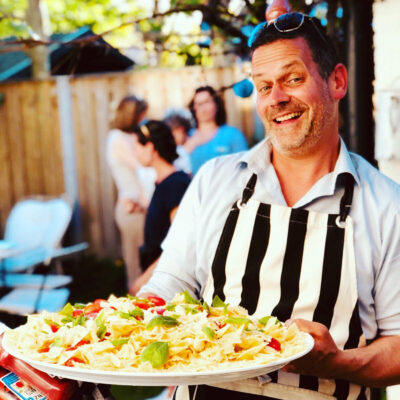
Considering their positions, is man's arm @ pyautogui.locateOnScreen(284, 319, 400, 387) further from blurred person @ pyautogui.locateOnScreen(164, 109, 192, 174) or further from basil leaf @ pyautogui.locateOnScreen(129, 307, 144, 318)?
blurred person @ pyautogui.locateOnScreen(164, 109, 192, 174)

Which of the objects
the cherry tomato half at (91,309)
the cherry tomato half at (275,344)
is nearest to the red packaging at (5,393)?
the cherry tomato half at (91,309)

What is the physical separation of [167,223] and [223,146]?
1672 millimetres

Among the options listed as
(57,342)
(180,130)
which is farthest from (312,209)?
(180,130)

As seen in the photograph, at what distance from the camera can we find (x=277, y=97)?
1828mm

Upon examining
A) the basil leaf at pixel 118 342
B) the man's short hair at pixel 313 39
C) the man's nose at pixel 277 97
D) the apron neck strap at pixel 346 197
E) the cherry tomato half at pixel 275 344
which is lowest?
the cherry tomato half at pixel 275 344

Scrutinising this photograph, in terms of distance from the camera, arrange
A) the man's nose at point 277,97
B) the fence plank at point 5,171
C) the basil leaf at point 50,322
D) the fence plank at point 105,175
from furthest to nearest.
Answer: the fence plank at point 5,171
the fence plank at point 105,175
the man's nose at point 277,97
the basil leaf at point 50,322

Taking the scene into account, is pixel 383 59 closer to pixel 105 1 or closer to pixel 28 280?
pixel 28 280

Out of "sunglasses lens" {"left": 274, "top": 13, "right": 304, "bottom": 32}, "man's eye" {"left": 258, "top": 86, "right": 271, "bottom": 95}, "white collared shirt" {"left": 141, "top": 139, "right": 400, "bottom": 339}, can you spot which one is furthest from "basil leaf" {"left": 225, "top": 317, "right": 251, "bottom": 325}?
"sunglasses lens" {"left": 274, "top": 13, "right": 304, "bottom": 32}

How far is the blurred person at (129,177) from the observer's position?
234 inches

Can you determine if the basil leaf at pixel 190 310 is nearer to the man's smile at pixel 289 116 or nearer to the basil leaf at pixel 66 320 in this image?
the basil leaf at pixel 66 320

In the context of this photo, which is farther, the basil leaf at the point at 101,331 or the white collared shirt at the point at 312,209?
the white collared shirt at the point at 312,209

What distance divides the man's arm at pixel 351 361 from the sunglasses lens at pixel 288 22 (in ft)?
3.06

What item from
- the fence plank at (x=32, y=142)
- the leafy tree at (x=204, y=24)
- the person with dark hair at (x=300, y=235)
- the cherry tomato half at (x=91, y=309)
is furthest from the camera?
the fence plank at (x=32, y=142)

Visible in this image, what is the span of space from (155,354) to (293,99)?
0.96 meters
